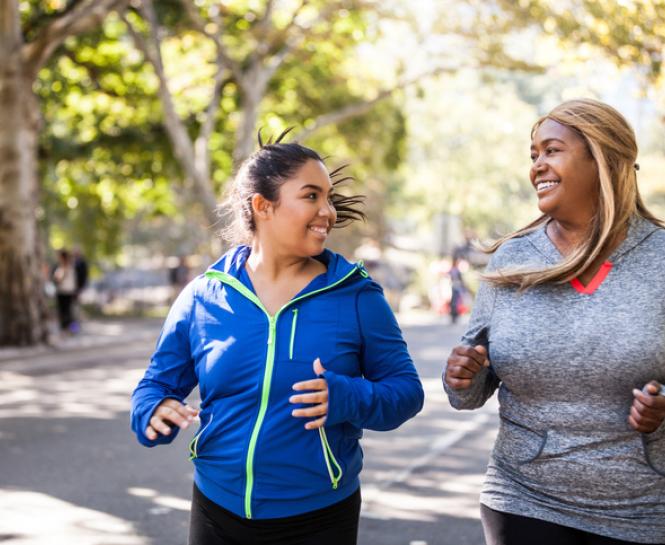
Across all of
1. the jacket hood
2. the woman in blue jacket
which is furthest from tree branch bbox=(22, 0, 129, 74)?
the woman in blue jacket

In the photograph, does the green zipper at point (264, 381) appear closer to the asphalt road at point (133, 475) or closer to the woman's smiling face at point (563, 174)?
the woman's smiling face at point (563, 174)

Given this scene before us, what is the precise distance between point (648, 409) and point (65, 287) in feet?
59.0

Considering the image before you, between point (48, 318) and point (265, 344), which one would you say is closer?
point (265, 344)

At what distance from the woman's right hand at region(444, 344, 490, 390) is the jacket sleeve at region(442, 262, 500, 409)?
68 millimetres

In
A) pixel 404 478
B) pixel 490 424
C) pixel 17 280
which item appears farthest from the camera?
pixel 17 280

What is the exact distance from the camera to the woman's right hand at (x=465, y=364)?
3021 mm

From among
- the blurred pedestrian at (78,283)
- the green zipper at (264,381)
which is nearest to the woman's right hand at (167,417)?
the green zipper at (264,381)

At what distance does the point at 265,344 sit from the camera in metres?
2.97

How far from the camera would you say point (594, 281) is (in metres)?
2.99

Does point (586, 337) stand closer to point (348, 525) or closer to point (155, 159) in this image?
point (348, 525)

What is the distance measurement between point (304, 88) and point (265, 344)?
24516 millimetres

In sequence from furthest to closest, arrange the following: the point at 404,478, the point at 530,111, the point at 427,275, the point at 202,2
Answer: the point at 530,111 → the point at 427,275 → the point at 202,2 → the point at 404,478

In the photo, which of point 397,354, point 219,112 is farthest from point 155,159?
point 397,354

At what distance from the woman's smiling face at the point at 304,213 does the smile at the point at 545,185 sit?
603 mm
